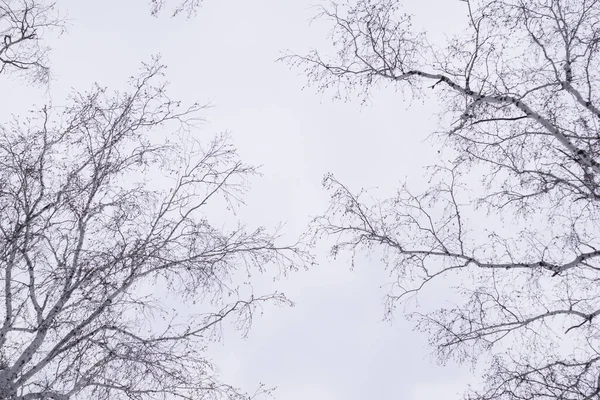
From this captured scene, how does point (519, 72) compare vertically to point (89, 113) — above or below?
above

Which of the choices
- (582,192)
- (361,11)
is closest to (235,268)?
(361,11)

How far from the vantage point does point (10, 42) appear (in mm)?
9258

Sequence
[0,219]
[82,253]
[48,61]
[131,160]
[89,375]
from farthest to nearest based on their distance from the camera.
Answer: [48,61], [131,160], [82,253], [0,219], [89,375]

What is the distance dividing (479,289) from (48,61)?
8.29m

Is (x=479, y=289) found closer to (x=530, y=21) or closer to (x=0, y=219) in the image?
(x=530, y=21)

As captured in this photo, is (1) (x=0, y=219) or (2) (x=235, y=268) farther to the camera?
(2) (x=235, y=268)

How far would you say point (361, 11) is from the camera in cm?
894

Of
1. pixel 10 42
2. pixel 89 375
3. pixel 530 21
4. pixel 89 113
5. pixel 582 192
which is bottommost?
pixel 89 375

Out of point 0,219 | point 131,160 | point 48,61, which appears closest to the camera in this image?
point 0,219

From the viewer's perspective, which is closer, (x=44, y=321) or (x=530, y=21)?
(x=44, y=321)

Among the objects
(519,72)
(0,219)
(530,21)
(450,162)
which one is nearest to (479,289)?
(450,162)

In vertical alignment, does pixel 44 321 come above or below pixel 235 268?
below

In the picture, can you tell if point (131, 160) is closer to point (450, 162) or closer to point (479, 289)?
point (450, 162)

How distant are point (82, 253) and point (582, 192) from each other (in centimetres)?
712
